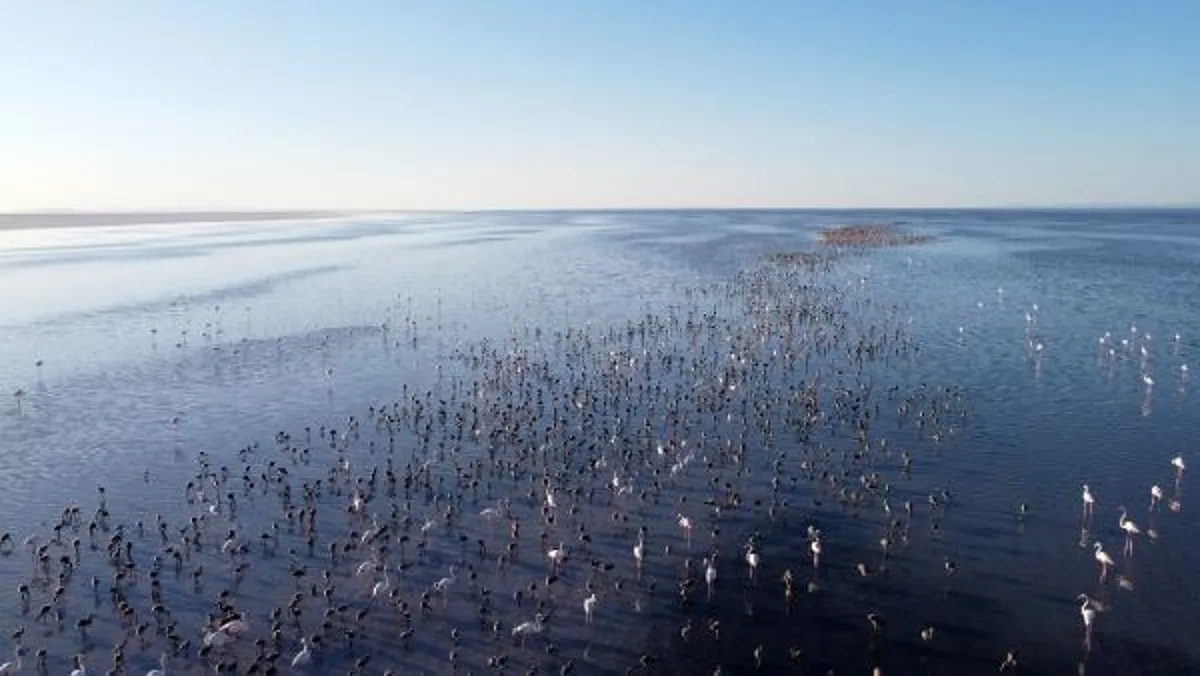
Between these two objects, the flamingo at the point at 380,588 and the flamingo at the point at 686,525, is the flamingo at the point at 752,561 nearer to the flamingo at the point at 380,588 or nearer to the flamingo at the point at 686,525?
the flamingo at the point at 686,525

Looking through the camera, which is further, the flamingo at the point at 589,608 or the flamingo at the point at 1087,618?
the flamingo at the point at 589,608

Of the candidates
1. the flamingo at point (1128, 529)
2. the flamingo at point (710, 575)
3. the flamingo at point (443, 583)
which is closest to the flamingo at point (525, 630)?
the flamingo at point (443, 583)

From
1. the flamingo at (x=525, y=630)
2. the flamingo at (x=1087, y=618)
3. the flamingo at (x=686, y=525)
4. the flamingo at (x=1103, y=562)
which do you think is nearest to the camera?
the flamingo at (x=1087, y=618)

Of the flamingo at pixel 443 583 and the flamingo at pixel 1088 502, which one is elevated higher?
the flamingo at pixel 1088 502

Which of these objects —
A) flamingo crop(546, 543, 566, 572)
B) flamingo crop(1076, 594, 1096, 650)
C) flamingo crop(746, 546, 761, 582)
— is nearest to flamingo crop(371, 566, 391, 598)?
flamingo crop(546, 543, 566, 572)

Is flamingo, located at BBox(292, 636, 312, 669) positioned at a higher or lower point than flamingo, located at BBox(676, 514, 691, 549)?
lower

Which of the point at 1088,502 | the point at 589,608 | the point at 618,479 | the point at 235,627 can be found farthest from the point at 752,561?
the point at 235,627

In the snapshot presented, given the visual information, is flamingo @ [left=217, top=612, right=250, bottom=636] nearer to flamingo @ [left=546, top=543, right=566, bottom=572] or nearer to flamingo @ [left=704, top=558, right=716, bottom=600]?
flamingo @ [left=546, top=543, right=566, bottom=572]

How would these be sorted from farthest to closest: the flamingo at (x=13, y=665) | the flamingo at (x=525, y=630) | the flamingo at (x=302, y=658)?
the flamingo at (x=525, y=630)
the flamingo at (x=302, y=658)
the flamingo at (x=13, y=665)

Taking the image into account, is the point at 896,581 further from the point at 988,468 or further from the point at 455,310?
the point at 455,310
